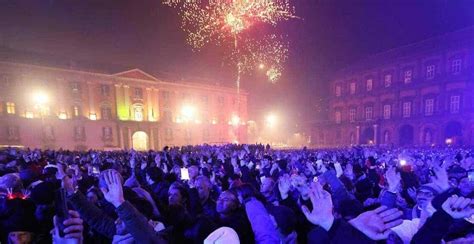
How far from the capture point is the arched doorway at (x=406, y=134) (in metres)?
46.5

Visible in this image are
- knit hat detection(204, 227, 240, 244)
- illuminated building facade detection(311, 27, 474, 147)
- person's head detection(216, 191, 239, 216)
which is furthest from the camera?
illuminated building facade detection(311, 27, 474, 147)

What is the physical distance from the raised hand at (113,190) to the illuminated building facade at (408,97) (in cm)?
4709

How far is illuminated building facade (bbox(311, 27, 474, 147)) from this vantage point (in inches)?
1614

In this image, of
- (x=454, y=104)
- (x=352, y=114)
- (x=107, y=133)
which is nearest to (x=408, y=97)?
(x=454, y=104)

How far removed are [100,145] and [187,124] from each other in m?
18.1

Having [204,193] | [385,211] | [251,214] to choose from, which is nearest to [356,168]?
[204,193]

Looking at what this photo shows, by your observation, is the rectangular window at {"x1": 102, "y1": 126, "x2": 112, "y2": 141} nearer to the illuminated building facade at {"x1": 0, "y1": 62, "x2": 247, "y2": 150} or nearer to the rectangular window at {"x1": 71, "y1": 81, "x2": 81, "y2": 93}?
the illuminated building facade at {"x1": 0, "y1": 62, "x2": 247, "y2": 150}

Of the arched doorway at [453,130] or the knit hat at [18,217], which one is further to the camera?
the arched doorway at [453,130]

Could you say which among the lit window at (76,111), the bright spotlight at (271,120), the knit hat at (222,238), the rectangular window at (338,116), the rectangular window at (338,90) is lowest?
the bright spotlight at (271,120)

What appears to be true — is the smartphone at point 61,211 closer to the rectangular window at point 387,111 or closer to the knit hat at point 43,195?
the knit hat at point 43,195

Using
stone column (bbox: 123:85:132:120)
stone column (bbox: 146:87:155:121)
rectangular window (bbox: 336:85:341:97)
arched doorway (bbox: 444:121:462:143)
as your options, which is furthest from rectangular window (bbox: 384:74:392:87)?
stone column (bbox: 123:85:132:120)

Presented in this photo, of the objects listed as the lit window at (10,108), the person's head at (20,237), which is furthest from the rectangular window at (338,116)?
the person's head at (20,237)

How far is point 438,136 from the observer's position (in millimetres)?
42219

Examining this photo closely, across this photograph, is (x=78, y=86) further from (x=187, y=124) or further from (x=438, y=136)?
(x=438, y=136)
